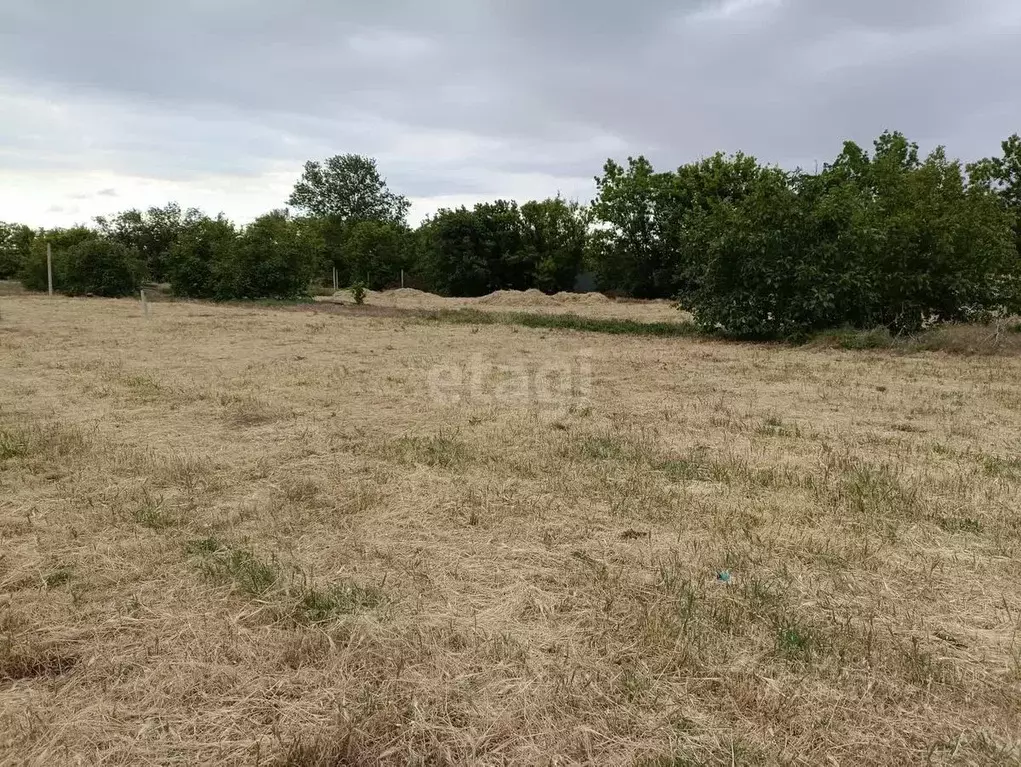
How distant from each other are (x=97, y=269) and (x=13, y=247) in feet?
50.7

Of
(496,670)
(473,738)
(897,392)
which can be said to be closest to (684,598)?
(496,670)

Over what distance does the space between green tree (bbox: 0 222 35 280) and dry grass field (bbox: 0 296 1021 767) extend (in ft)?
115

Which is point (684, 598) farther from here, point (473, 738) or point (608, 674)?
point (473, 738)

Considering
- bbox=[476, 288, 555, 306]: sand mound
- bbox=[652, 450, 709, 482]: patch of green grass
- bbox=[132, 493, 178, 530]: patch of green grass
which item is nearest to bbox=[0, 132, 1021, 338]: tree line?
bbox=[476, 288, 555, 306]: sand mound

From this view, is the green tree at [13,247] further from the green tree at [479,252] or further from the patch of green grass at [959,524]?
the patch of green grass at [959,524]

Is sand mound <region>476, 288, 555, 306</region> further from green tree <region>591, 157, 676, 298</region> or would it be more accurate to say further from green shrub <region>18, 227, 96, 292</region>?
green shrub <region>18, 227, 96, 292</region>

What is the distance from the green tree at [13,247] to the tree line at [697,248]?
0.11 metres

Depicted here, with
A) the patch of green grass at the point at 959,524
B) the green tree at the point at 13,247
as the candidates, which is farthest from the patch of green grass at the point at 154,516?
the green tree at the point at 13,247

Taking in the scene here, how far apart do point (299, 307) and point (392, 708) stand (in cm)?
2047

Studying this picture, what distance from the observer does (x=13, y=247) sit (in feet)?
114

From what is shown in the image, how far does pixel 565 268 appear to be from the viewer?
34.6 meters

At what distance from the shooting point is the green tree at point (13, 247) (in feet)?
111

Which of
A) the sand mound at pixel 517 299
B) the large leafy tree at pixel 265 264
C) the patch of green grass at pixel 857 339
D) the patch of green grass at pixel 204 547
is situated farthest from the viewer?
the sand mound at pixel 517 299

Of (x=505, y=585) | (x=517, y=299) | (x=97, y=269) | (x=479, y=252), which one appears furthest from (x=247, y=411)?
(x=479, y=252)
